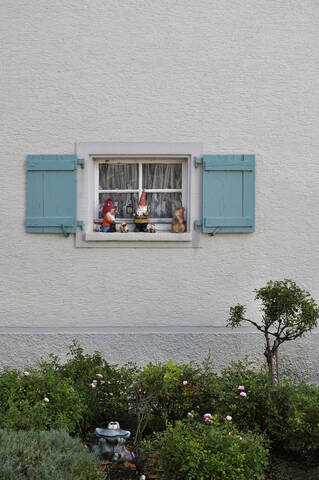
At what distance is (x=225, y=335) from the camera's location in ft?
19.7

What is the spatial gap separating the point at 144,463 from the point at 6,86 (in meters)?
4.14

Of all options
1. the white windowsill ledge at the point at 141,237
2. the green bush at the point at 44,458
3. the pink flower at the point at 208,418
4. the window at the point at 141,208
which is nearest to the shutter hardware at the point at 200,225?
the window at the point at 141,208

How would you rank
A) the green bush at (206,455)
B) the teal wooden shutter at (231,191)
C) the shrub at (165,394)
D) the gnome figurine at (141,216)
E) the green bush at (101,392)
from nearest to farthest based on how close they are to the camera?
the green bush at (206,455) → the shrub at (165,394) → the green bush at (101,392) → the teal wooden shutter at (231,191) → the gnome figurine at (141,216)

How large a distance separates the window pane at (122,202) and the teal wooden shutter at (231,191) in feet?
2.75

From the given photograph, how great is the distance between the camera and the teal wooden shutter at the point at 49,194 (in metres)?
6.04

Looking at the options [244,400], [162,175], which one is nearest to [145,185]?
[162,175]

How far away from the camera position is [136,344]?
19.6ft

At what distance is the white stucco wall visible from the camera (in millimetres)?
6047

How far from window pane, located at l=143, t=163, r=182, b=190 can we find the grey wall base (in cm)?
161

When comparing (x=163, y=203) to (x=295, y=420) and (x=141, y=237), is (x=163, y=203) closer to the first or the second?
(x=141, y=237)

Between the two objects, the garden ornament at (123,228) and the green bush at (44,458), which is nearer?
the green bush at (44,458)

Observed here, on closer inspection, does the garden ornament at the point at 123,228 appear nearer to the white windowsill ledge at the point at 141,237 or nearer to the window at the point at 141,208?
the window at the point at 141,208

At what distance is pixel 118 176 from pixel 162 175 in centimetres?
49

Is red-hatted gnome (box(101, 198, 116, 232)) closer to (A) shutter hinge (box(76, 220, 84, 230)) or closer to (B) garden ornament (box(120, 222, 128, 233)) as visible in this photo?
(B) garden ornament (box(120, 222, 128, 233))
